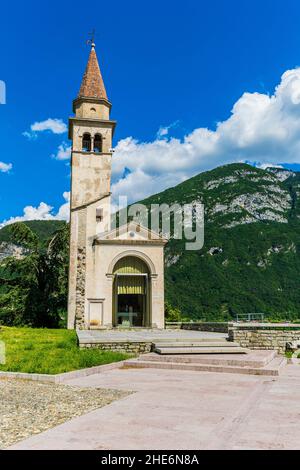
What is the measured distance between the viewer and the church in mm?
24172

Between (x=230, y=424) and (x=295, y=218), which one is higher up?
(x=295, y=218)

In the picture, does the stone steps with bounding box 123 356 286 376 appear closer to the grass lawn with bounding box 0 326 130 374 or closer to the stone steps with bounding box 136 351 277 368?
the stone steps with bounding box 136 351 277 368

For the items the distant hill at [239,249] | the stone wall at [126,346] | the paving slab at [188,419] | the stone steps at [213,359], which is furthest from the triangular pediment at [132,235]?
the distant hill at [239,249]

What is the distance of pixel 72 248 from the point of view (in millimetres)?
25000

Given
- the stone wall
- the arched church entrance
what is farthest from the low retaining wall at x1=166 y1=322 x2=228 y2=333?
the stone wall

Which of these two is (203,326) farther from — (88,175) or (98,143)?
(98,143)

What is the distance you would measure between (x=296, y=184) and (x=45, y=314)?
9000 centimetres

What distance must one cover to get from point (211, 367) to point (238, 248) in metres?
66.9

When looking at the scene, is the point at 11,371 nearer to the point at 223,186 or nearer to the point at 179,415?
the point at 179,415

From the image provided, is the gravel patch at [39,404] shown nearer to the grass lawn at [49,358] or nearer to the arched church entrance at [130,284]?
the grass lawn at [49,358]

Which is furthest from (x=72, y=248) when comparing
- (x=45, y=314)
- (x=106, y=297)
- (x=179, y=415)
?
(x=179, y=415)

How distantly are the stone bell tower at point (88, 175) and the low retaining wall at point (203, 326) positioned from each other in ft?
19.1

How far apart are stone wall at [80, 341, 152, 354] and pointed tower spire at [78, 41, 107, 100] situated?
18.9 meters

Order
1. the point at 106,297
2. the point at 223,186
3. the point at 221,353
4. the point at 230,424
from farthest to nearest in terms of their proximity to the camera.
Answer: the point at 223,186
the point at 106,297
the point at 221,353
the point at 230,424
